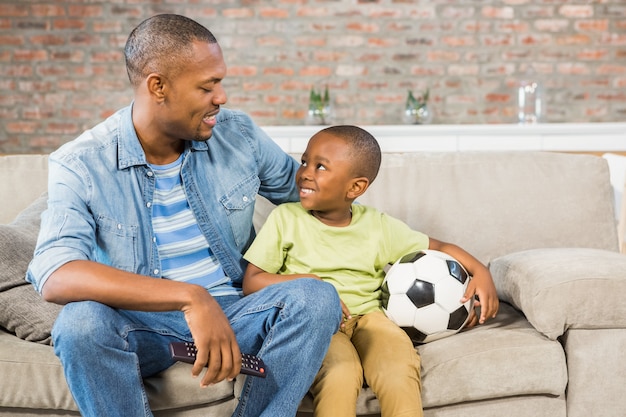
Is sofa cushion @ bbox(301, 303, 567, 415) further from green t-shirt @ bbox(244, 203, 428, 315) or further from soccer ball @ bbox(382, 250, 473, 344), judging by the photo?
green t-shirt @ bbox(244, 203, 428, 315)

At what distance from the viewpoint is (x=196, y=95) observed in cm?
182

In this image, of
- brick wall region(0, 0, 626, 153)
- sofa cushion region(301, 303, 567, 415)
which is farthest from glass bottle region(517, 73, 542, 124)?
sofa cushion region(301, 303, 567, 415)

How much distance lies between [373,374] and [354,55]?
3.25 meters

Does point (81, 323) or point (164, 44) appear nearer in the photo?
point (81, 323)

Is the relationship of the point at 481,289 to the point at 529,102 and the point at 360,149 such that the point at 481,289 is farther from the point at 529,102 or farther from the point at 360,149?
the point at 529,102

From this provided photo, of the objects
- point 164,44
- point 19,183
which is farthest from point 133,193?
point 19,183

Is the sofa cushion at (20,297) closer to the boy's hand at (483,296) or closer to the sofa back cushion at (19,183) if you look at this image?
the sofa back cushion at (19,183)

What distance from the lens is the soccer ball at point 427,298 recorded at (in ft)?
6.32

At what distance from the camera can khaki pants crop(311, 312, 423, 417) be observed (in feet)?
5.52

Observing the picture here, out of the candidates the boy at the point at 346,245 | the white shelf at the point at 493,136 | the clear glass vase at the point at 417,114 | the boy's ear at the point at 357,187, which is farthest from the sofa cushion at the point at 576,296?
the clear glass vase at the point at 417,114

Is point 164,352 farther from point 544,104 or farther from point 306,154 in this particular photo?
point 544,104

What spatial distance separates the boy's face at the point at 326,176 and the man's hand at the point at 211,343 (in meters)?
0.57

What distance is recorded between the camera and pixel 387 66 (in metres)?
4.73

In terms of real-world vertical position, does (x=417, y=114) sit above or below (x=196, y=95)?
below
